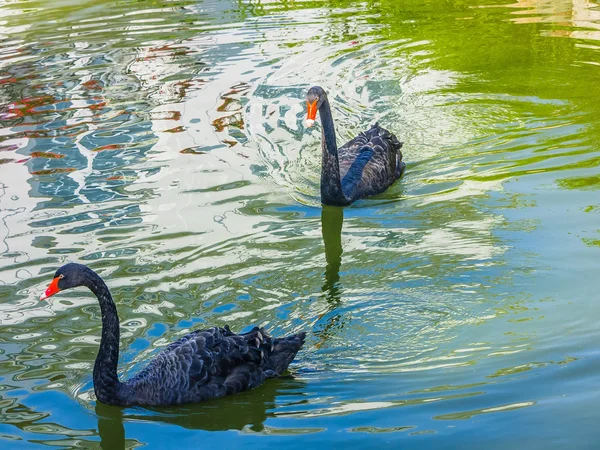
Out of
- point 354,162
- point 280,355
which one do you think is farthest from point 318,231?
point 280,355

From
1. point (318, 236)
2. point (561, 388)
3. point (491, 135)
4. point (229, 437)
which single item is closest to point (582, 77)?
point (491, 135)

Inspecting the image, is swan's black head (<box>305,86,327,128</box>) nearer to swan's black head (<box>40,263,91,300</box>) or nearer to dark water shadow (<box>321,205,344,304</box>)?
dark water shadow (<box>321,205,344,304</box>)

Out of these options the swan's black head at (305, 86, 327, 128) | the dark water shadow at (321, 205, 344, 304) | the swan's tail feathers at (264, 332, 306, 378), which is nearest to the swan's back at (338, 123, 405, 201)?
the dark water shadow at (321, 205, 344, 304)

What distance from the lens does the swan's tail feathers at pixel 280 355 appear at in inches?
191

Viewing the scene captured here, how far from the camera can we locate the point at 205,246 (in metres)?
6.66

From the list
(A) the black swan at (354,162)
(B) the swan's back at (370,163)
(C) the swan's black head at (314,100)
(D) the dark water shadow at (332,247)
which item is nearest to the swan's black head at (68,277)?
(D) the dark water shadow at (332,247)

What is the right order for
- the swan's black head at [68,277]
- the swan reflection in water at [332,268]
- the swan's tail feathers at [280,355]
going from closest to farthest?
the swan's black head at [68,277] < the swan's tail feathers at [280,355] < the swan reflection in water at [332,268]

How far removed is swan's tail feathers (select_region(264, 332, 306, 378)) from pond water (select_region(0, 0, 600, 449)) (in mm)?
129

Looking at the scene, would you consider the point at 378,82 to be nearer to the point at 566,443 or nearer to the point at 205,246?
the point at 205,246

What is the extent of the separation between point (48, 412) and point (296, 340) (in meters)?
1.37

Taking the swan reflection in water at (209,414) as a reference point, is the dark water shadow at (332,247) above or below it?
above

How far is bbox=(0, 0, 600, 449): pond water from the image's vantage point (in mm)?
4684

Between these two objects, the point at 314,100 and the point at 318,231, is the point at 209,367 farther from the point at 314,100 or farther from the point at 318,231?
the point at 314,100

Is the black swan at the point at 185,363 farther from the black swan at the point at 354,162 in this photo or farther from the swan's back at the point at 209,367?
the black swan at the point at 354,162
